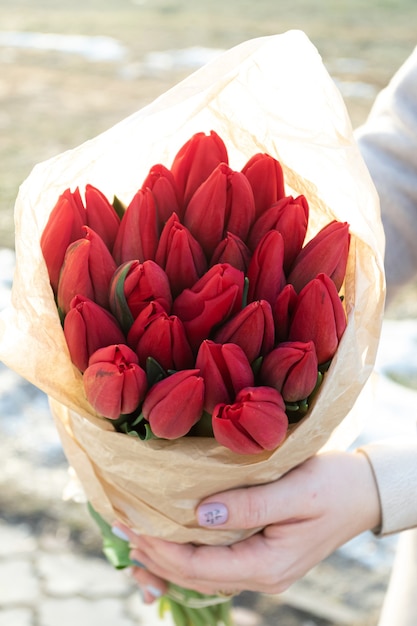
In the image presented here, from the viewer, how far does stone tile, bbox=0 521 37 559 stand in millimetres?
1528

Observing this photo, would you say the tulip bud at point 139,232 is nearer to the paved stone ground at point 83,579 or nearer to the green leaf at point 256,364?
the green leaf at point 256,364

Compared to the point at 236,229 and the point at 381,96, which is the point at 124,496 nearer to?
the point at 236,229

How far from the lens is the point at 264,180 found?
2.35ft

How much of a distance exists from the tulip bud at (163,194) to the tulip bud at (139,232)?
2 centimetres

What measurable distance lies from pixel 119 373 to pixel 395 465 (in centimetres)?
37

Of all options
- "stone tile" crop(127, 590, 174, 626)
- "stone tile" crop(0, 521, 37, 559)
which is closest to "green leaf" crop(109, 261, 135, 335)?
"stone tile" crop(127, 590, 174, 626)

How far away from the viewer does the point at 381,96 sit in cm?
104

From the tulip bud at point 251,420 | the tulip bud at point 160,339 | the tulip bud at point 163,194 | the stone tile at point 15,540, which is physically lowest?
the stone tile at point 15,540

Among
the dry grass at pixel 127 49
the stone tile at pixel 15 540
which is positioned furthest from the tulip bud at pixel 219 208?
the dry grass at pixel 127 49

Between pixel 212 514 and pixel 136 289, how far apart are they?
24 cm

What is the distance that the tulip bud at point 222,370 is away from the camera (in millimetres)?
601

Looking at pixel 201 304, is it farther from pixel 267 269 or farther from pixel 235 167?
pixel 235 167

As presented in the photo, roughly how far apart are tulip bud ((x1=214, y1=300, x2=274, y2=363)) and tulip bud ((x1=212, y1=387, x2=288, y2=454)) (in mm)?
34

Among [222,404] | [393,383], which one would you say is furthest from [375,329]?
[393,383]
